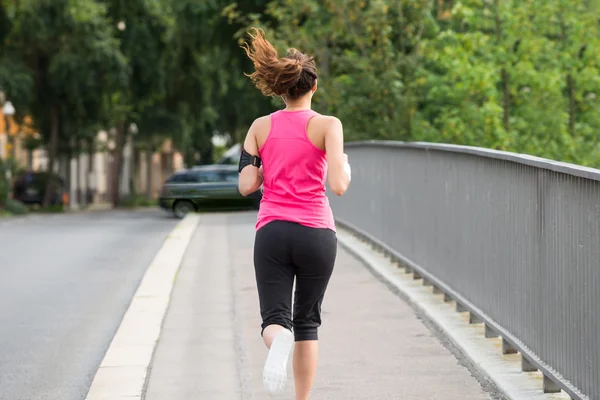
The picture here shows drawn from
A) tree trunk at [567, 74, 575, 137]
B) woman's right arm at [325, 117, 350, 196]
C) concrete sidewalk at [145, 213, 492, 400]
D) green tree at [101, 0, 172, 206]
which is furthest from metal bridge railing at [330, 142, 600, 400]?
green tree at [101, 0, 172, 206]

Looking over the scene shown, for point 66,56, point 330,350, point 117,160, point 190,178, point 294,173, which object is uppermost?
point 66,56

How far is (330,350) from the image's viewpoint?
27.7ft

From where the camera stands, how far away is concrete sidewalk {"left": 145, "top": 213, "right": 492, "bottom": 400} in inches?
278

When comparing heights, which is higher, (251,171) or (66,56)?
(66,56)

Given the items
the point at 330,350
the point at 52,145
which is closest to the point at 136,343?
the point at 330,350

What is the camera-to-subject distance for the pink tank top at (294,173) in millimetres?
5566

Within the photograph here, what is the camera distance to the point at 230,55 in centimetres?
4059

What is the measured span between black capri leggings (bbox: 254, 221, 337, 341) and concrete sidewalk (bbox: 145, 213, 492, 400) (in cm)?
122

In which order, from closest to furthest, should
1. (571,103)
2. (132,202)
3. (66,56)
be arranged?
(571,103) < (66,56) < (132,202)

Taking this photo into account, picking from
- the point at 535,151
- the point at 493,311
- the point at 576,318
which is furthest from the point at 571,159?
the point at 576,318

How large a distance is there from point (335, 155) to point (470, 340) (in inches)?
128

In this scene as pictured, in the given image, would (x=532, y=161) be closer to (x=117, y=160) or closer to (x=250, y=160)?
(x=250, y=160)

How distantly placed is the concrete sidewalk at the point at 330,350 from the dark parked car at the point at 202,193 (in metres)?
24.5

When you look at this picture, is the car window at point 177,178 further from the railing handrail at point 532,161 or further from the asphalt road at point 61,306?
the railing handrail at point 532,161
